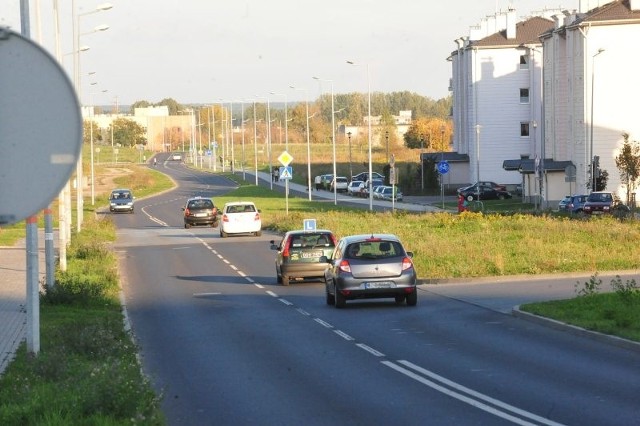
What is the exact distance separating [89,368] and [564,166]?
234 feet

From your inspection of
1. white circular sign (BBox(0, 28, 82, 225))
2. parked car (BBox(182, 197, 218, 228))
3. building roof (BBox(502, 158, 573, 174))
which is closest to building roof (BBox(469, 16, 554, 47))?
building roof (BBox(502, 158, 573, 174))

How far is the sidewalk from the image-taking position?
18422 millimetres

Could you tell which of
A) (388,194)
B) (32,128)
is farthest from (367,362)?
(388,194)

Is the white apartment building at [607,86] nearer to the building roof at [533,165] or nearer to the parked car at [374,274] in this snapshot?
the building roof at [533,165]

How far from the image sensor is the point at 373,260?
26.3 m

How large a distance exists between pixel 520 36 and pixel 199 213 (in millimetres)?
48855

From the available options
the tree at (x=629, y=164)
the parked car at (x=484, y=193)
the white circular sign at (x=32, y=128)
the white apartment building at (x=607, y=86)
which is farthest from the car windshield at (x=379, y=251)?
the parked car at (x=484, y=193)

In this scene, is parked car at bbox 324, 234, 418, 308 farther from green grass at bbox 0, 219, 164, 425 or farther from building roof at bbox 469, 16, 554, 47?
building roof at bbox 469, 16, 554, 47

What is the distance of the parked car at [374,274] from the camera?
2611 centimetres

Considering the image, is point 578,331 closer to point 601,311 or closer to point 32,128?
point 601,311

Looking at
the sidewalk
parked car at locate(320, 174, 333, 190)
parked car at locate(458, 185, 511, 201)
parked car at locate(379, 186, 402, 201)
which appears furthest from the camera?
parked car at locate(320, 174, 333, 190)

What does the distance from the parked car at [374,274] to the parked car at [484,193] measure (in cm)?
6868

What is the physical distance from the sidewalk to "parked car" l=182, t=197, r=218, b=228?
784 inches

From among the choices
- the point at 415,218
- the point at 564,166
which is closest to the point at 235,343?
the point at 415,218
